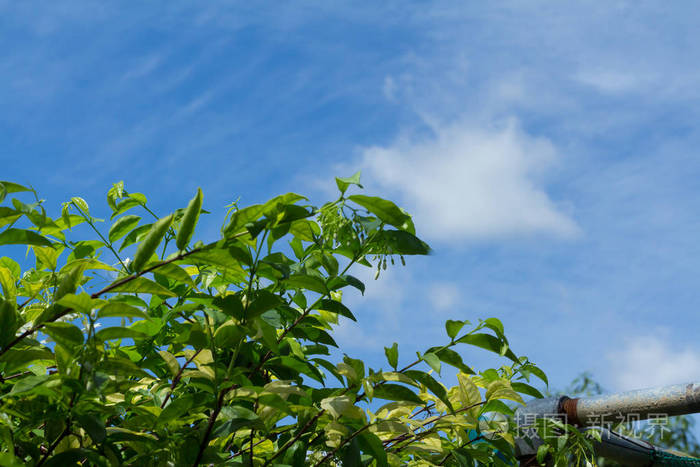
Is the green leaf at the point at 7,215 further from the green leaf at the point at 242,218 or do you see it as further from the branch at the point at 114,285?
the green leaf at the point at 242,218

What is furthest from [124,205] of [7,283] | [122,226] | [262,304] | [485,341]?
[485,341]

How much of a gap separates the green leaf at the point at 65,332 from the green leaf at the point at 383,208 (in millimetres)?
454

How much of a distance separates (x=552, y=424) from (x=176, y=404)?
1094 millimetres

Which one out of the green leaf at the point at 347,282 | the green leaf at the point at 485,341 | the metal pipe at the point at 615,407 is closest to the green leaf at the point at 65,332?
the green leaf at the point at 347,282

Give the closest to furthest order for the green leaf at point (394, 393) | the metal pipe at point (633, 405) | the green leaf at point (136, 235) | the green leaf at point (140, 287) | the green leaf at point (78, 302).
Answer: the green leaf at point (78, 302)
the green leaf at point (140, 287)
the green leaf at point (394, 393)
the green leaf at point (136, 235)
the metal pipe at point (633, 405)

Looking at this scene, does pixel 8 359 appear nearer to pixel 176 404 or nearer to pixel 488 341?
pixel 176 404

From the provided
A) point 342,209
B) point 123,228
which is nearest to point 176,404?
point 342,209

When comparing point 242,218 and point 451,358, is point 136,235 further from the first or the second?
point 451,358

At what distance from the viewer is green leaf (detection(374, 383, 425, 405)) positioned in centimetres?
125

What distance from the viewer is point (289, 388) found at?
3.70ft

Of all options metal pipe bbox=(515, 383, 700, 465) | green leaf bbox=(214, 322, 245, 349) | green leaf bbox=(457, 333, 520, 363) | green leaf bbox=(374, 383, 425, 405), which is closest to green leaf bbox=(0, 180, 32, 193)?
green leaf bbox=(214, 322, 245, 349)

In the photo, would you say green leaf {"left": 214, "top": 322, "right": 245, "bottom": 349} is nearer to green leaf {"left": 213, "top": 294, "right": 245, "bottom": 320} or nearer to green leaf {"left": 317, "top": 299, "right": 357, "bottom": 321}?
green leaf {"left": 213, "top": 294, "right": 245, "bottom": 320}

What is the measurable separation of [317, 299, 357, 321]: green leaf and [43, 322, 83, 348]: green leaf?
473 millimetres

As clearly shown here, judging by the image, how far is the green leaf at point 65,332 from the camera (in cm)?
97
